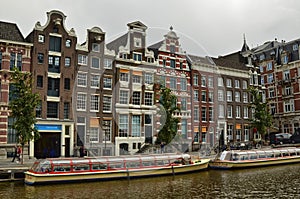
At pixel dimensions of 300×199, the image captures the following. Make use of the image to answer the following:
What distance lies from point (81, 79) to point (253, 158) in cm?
2230

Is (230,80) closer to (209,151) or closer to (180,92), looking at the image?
(180,92)

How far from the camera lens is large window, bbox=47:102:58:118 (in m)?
38.8

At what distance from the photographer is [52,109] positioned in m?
39.0

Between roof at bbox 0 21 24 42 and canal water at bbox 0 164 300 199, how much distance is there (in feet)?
62.9

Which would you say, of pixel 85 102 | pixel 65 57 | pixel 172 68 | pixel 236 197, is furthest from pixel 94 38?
pixel 236 197

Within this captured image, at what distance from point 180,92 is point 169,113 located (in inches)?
478

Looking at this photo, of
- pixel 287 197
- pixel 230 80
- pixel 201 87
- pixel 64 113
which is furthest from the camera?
pixel 230 80

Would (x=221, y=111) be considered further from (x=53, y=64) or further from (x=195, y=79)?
(x=53, y=64)

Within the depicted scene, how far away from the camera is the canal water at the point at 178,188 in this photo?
67.0 feet

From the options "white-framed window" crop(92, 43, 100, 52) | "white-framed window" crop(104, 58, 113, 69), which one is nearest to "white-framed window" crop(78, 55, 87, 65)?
"white-framed window" crop(92, 43, 100, 52)

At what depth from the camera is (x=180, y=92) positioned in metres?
47.7

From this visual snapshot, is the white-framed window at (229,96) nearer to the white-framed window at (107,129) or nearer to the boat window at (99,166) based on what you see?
the white-framed window at (107,129)

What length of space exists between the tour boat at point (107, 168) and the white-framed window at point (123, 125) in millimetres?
13030

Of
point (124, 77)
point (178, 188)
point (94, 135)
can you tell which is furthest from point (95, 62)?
point (178, 188)
